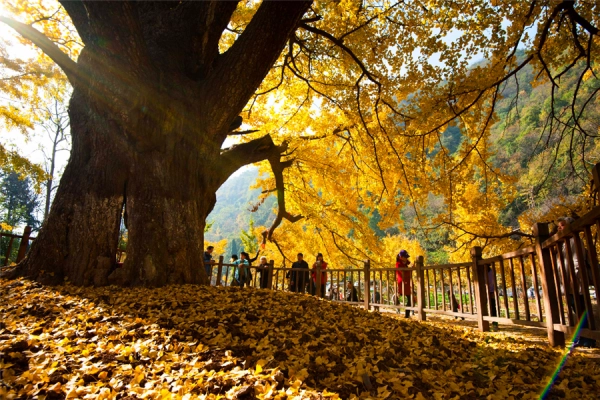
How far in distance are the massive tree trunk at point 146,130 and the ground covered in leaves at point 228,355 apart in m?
0.54

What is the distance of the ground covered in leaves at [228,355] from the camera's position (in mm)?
1652

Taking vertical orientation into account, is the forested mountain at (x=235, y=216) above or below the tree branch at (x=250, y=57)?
above

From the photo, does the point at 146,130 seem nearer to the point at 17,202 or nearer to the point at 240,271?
the point at 240,271

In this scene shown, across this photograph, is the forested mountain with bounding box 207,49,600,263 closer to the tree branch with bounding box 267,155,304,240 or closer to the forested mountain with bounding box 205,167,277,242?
the tree branch with bounding box 267,155,304,240

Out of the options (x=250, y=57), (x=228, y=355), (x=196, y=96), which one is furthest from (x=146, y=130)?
(x=228, y=355)

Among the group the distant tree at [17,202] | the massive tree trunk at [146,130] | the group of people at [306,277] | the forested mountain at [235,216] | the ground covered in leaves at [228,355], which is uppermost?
the forested mountain at [235,216]

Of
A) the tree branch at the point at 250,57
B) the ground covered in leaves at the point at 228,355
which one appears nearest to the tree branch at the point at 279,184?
the tree branch at the point at 250,57

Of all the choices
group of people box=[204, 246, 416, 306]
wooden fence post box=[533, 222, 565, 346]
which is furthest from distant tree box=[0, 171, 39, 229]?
wooden fence post box=[533, 222, 565, 346]

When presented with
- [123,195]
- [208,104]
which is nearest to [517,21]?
[208,104]

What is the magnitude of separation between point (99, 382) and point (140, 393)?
281mm

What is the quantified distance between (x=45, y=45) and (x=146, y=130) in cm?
148

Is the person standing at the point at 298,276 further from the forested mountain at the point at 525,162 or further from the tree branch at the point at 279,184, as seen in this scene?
the forested mountain at the point at 525,162

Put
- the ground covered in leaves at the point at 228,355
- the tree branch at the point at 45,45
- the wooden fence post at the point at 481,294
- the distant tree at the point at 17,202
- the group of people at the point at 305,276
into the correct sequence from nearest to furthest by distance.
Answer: the ground covered in leaves at the point at 228,355 → the tree branch at the point at 45,45 → the wooden fence post at the point at 481,294 → the group of people at the point at 305,276 → the distant tree at the point at 17,202

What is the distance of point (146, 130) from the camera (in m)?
4.13
